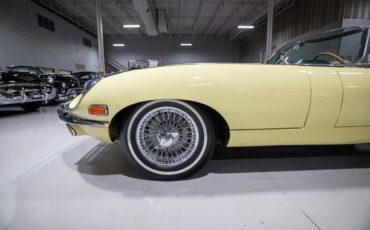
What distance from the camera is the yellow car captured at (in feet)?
4.78

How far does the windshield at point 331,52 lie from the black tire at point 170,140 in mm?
1195

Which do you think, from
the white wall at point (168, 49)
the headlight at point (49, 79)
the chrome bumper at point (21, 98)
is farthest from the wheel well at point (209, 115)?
the white wall at point (168, 49)

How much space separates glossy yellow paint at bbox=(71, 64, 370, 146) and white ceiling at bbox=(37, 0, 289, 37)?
31.8ft

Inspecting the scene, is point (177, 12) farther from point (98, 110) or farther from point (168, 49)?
point (98, 110)

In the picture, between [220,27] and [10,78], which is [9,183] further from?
[220,27]

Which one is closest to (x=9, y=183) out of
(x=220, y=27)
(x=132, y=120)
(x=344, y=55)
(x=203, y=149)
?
(x=132, y=120)

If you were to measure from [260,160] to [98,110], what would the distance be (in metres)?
1.42

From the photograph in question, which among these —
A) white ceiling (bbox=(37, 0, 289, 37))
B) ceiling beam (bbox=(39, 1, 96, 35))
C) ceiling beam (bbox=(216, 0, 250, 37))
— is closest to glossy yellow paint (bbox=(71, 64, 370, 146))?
white ceiling (bbox=(37, 0, 289, 37))

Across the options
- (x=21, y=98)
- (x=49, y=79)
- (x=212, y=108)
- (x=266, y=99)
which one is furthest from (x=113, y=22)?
(x=266, y=99)

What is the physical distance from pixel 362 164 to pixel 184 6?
39.2 feet

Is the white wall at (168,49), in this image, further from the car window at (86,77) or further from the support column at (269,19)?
the car window at (86,77)

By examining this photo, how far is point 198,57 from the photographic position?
1923 cm

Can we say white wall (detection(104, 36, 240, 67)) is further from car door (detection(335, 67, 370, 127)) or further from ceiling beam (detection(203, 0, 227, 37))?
car door (detection(335, 67, 370, 127))

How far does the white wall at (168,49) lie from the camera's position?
19.1 m
